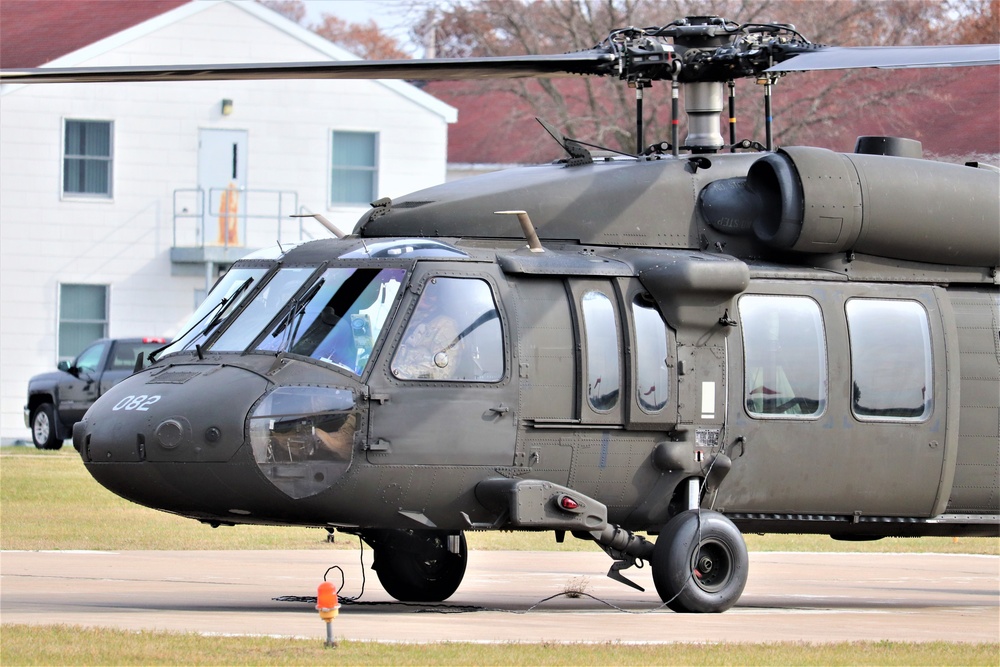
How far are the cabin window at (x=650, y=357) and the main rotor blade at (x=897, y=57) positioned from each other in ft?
6.48

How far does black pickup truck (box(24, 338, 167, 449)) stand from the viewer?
31.2m

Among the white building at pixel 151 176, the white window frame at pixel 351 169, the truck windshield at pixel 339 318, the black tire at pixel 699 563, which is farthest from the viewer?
the white window frame at pixel 351 169

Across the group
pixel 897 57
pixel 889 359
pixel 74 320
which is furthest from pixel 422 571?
pixel 74 320

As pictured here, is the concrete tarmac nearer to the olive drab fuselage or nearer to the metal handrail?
the olive drab fuselage

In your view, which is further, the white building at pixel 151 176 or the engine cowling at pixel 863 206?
the white building at pixel 151 176

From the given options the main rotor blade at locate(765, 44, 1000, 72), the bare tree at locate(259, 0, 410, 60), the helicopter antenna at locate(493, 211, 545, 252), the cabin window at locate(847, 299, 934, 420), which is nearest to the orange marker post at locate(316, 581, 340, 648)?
the helicopter antenna at locate(493, 211, 545, 252)

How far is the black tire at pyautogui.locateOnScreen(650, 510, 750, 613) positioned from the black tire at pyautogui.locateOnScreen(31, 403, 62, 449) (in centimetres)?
2196

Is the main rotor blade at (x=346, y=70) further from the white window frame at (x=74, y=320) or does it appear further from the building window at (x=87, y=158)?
the white window frame at (x=74, y=320)

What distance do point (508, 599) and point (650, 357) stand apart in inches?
105

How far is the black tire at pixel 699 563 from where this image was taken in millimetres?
11477

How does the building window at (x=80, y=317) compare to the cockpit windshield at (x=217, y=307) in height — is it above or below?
above

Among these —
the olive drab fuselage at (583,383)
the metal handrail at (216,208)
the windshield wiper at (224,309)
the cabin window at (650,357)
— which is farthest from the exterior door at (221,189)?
the cabin window at (650,357)

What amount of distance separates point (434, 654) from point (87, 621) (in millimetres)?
2603

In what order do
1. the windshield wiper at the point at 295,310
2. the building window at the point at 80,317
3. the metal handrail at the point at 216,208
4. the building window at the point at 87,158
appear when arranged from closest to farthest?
1. the windshield wiper at the point at 295,310
2. the building window at the point at 87,158
3. the building window at the point at 80,317
4. the metal handrail at the point at 216,208
